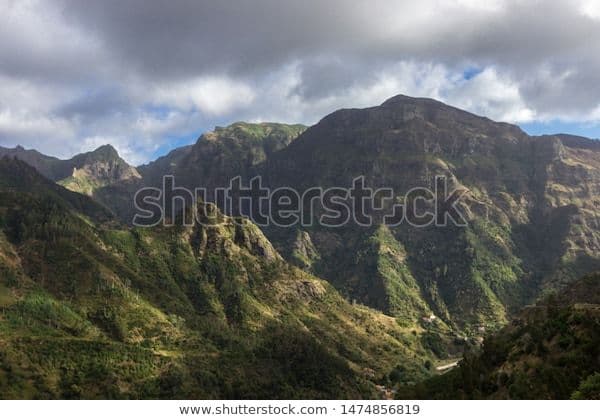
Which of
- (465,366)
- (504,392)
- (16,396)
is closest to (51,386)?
(16,396)

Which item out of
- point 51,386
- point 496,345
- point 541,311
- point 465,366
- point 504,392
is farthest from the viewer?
point 51,386

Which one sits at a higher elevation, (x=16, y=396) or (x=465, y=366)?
(x=465, y=366)

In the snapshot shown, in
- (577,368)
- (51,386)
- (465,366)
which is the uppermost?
(577,368)

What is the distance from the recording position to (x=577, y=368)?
87562mm

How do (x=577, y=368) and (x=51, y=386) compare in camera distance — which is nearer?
(x=577, y=368)

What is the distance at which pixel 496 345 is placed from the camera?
12975 centimetres

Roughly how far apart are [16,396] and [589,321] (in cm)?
17958

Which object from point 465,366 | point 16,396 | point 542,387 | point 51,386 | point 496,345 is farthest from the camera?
point 51,386
